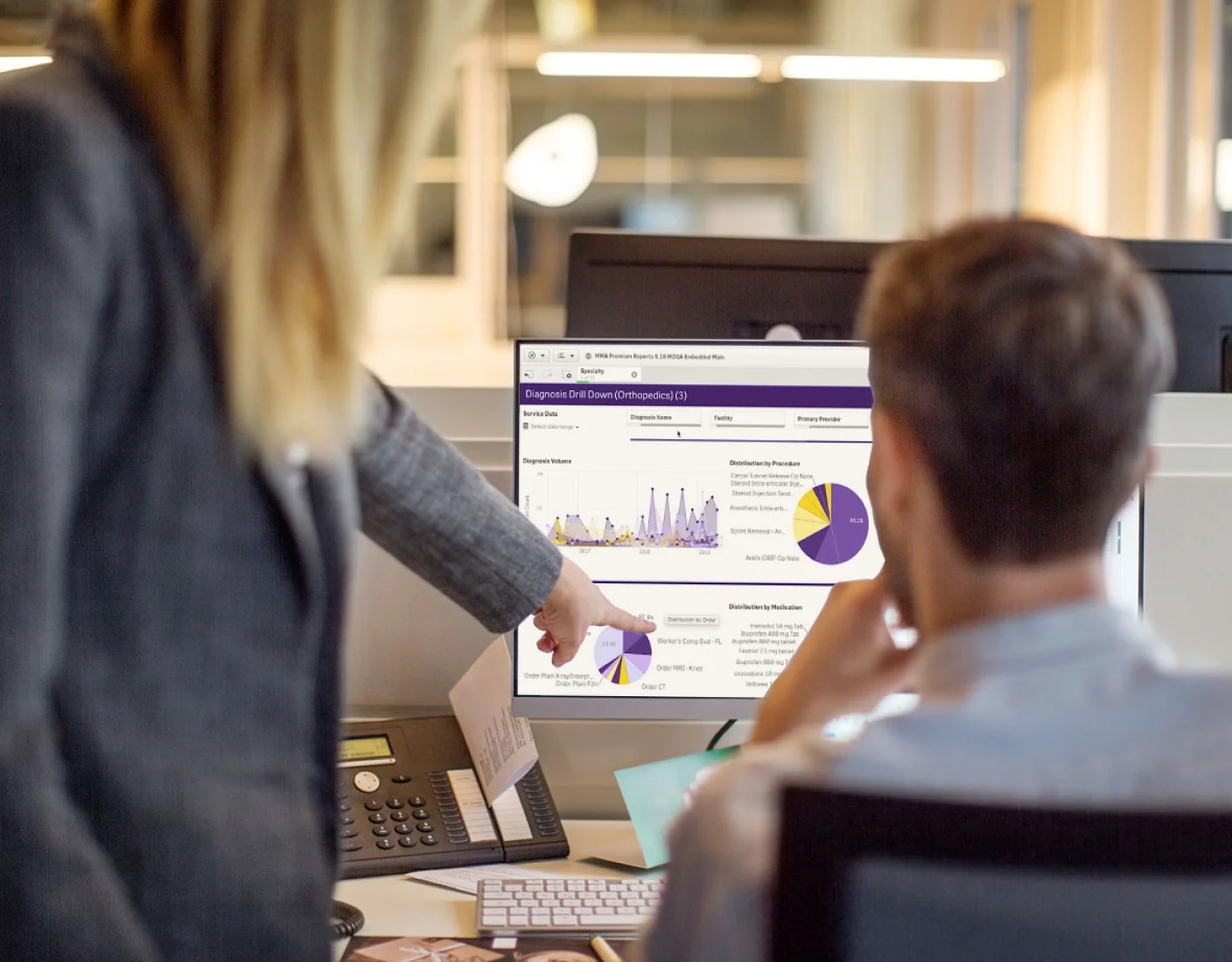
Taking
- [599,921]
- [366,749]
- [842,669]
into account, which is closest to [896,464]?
[842,669]

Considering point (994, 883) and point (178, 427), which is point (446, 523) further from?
point (994, 883)

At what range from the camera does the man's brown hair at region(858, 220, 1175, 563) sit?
0.60m

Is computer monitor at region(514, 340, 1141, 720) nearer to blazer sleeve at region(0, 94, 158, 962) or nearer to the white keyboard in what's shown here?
the white keyboard

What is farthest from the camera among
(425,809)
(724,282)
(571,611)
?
(724,282)

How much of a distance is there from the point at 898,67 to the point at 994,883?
484 cm

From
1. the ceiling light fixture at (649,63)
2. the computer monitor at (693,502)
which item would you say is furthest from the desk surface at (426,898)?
the ceiling light fixture at (649,63)

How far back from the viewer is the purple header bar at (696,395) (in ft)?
3.80

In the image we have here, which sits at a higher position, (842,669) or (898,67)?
(898,67)

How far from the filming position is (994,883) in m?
0.49

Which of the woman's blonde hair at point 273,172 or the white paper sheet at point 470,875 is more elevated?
the woman's blonde hair at point 273,172

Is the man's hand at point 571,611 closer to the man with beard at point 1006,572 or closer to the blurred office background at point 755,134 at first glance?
the man with beard at point 1006,572

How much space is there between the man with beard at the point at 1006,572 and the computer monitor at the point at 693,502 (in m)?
0.49

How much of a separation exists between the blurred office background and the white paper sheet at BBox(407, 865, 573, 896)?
3.41 meters

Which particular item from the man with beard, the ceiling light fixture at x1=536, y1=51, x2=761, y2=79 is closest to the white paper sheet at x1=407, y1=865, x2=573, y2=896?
the man with beard
